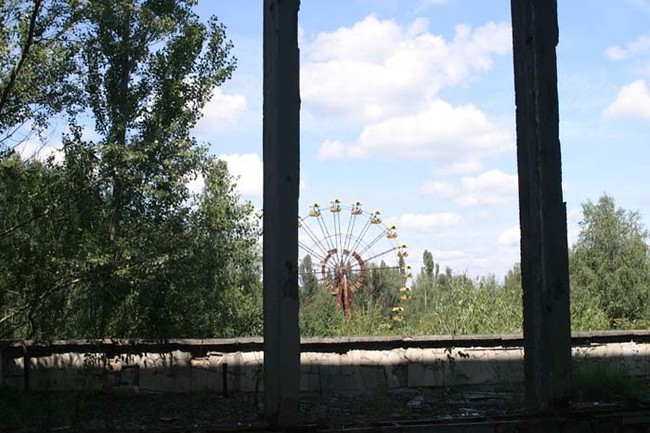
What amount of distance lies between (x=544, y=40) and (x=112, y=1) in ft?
33.7

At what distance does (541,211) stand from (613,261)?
1270 inches

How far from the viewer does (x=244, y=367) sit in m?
7.76

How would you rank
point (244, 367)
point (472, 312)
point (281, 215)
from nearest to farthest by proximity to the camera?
1. point (281, 215)
2. point (244, 367)
3. point (472, 312)

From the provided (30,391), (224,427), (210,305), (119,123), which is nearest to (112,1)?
(119,123)

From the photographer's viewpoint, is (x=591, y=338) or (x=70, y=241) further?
(x=70, y=241)

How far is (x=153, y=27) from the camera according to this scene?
40.9ft

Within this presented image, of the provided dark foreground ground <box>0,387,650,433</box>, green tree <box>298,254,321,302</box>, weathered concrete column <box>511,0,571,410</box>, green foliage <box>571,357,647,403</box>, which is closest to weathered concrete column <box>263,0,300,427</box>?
dark foreground ground <box>0,387,650,433</box>

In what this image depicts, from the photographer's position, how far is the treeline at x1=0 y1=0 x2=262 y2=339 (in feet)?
31.0

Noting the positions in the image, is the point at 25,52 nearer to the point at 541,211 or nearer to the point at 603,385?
the point at 541,211

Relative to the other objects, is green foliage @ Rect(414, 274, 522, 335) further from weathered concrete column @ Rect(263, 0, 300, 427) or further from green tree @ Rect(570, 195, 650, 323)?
green tree @ Rect(570, 195, 650, 323)

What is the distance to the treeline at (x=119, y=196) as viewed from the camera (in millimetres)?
9453

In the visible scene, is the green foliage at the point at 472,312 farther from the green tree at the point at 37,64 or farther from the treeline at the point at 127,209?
the green tree at the point at 37,64

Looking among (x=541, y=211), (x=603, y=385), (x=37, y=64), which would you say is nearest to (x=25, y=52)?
(x=37, y=64)

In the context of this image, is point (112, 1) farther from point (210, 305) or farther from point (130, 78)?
point (210, 305)
